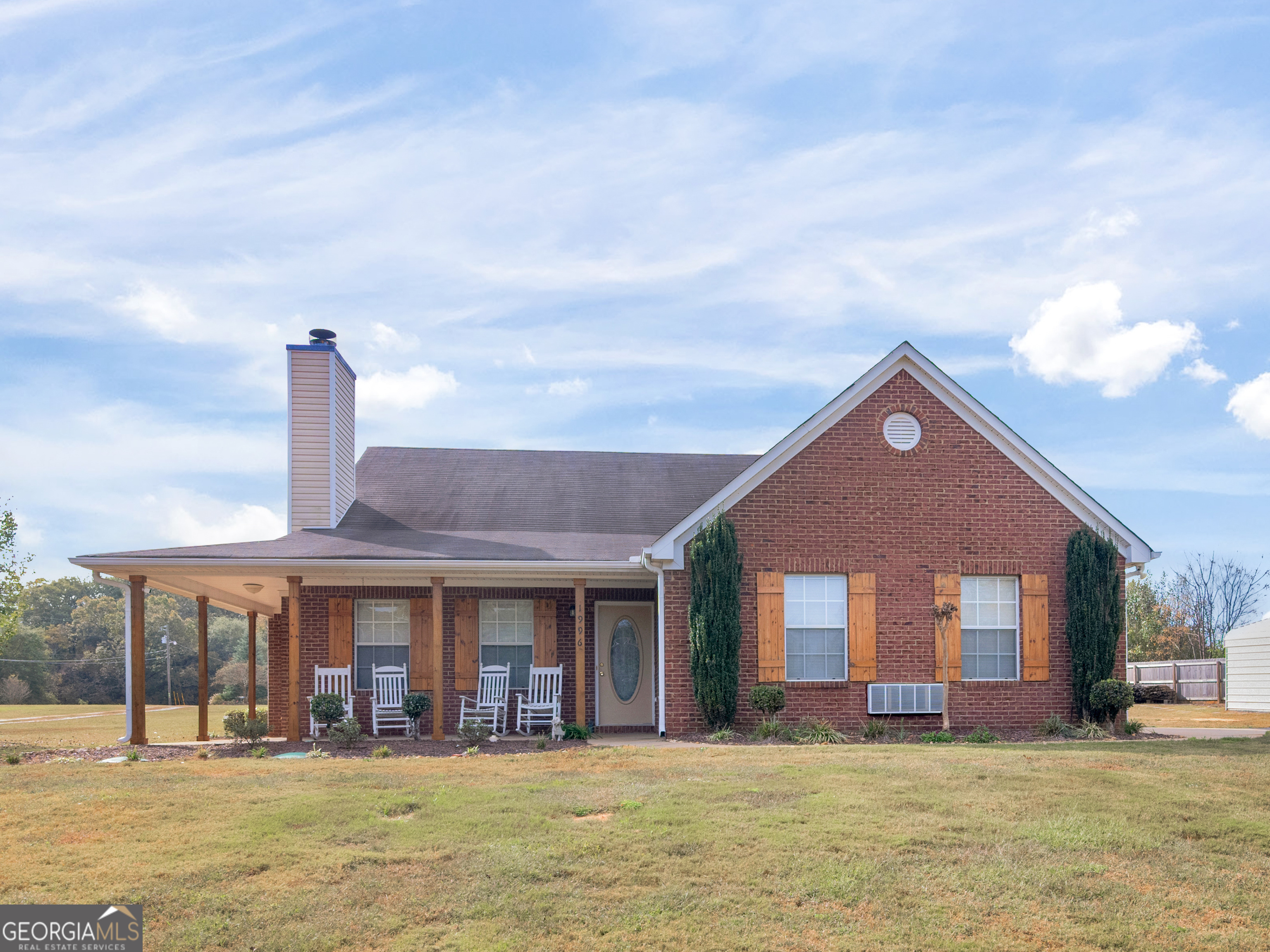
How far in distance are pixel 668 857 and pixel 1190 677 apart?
83.5 ft

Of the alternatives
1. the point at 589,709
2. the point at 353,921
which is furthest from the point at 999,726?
the point at 353,921

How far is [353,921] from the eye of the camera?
6.22 metres

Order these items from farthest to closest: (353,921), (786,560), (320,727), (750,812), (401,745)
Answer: (320,727)
(786,560)
(401,745)
(750,812)
(353,921)

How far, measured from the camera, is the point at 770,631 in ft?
47.4

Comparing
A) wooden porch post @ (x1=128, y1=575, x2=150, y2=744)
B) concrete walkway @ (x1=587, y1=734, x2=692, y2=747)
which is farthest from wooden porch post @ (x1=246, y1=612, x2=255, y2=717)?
concrete walkway @ (x1=587, y1=734, x2=692, y2=747)

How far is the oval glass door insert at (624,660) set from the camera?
16.6 meters

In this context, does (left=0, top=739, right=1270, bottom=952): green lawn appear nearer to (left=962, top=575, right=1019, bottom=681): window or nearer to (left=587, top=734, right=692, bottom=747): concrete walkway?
(left=587, top=734, right=692, bottom=747): concrete walkway

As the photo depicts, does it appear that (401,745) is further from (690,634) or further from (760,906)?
(760,906)

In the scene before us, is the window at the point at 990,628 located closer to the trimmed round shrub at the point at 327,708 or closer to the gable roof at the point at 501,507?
the gable roof at the point at 501,507

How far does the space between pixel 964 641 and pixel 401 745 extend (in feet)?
25.4

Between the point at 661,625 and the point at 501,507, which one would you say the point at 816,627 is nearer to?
the point at 661,625

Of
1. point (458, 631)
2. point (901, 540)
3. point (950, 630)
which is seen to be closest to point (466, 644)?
point (458, 631)
